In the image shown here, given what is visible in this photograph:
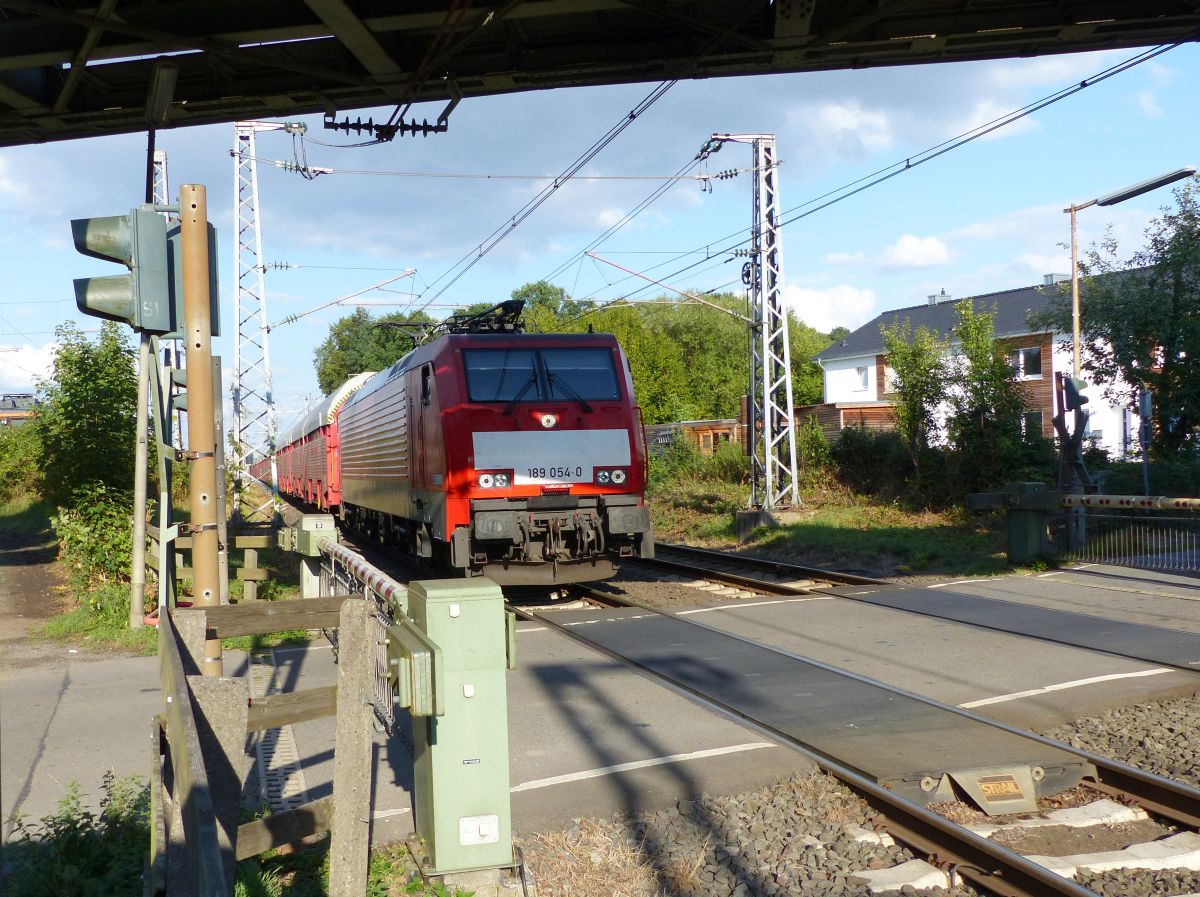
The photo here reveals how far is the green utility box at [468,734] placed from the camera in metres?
4.22

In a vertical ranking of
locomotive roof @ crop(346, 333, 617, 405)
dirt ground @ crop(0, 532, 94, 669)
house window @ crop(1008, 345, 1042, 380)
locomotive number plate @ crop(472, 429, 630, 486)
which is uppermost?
house window @ crop(1008, 345, 1042, 380)

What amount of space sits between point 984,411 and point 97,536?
16896 millimetres

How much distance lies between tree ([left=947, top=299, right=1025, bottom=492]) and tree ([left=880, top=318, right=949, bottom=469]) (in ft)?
1.77

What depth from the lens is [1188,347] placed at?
20.6 meters

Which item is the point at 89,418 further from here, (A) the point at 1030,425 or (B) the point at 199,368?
(A) the point at 1030,425

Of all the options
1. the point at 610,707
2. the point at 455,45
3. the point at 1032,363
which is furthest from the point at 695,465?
the point at 610,707

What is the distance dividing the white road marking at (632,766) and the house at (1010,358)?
57.8ft

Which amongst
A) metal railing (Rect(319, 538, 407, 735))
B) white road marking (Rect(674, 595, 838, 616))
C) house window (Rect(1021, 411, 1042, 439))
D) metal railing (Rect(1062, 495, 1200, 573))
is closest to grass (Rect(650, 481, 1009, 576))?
metal railing (Rect(1062, 495, 1200, 573))

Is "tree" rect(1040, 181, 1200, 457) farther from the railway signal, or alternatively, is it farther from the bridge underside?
the railway signal

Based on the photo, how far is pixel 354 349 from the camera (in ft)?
240

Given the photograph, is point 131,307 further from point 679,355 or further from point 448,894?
point 679,355

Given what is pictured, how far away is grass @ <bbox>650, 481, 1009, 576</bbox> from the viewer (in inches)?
635

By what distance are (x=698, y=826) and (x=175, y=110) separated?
7.73m

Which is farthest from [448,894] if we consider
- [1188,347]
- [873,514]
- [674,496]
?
[674,496]
